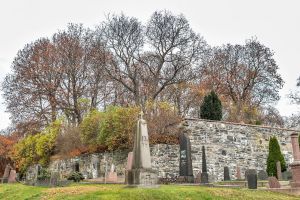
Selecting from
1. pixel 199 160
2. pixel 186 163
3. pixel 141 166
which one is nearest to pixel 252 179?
pixel 186 163

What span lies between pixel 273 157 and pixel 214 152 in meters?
3.72

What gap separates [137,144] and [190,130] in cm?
945

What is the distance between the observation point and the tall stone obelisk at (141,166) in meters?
13.6

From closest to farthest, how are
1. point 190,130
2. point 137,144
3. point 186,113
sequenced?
point 137,144 < point 190,130 < point 186,113

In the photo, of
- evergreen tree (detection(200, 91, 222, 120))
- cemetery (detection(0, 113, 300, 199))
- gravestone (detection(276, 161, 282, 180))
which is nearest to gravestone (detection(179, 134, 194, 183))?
cemetery (detection(0, 113, 300, 199))

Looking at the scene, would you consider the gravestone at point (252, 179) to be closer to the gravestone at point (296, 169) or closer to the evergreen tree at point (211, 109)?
the gravestone at point (296, 169)

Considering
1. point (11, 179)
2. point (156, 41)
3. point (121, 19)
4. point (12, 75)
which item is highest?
point (121, 19)

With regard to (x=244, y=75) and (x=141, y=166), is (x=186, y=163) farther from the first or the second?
(x=244, y=75)

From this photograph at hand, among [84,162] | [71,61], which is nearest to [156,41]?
[71,61]

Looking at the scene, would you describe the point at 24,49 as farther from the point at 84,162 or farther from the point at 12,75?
the point at 84,162

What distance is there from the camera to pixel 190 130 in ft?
76.1

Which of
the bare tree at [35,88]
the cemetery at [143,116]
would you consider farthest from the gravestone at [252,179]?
the bare tree at [35,88]

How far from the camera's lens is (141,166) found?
1380 cm

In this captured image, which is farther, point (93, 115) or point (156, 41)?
point (156, 41)
